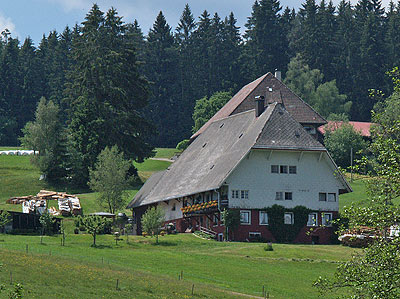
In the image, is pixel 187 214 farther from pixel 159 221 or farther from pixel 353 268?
pixel 353 268

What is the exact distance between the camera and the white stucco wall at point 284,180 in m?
71.1

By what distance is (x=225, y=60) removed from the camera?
537 ft

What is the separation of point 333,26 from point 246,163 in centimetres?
10401

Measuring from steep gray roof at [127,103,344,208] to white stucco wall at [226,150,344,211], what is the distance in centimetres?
103

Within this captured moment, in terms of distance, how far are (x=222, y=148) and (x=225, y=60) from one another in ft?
284

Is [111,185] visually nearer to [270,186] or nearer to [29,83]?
[270,186]

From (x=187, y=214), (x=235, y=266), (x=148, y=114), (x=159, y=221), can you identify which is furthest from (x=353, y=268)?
(x=148, y=114)

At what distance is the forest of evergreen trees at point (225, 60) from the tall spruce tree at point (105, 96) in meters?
44.8

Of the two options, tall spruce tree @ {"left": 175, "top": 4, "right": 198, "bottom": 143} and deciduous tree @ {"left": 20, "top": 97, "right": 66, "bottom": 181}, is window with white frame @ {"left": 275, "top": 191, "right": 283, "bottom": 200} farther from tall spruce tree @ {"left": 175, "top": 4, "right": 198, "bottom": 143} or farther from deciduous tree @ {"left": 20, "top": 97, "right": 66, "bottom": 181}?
tall spruce tree @ {"left": 175, "top": 4, "right": 198, "bottom": 143}

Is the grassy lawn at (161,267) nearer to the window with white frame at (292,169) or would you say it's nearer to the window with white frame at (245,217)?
the window with white frame at (245,217)

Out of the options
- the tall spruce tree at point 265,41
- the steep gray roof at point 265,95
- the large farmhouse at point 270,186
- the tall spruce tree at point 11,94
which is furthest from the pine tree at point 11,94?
the large farmhouse at point 270,186

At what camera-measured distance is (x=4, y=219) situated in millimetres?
64562

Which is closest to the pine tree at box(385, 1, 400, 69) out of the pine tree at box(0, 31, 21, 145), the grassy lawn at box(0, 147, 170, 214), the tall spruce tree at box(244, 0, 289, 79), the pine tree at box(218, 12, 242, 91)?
the tall spruce tree at box(244, 0, 289, 79)

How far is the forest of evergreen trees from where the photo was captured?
159625 mm
